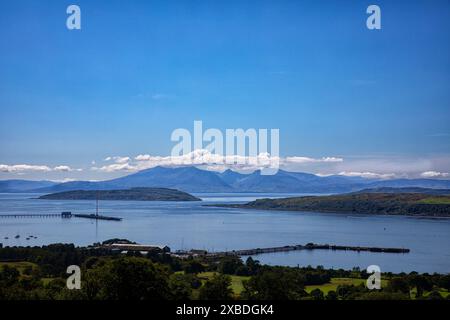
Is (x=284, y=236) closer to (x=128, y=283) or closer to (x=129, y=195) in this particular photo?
(x=128, y=283)

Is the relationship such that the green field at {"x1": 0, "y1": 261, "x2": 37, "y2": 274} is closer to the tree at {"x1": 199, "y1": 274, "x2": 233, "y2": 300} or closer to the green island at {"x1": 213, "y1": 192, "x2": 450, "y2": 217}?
the tree at {"x1": 199, "y1": 274, "x2": 233, "y2": 300}

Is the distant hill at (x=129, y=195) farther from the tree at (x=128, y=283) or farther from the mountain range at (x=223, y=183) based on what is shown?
the tree at (x=128, y=283)

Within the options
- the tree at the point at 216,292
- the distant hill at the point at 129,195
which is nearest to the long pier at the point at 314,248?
the tree at the point at 216,292

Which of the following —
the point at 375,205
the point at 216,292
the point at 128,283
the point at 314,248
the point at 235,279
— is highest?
the point at 128,283

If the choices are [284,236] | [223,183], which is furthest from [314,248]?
[223,183]
